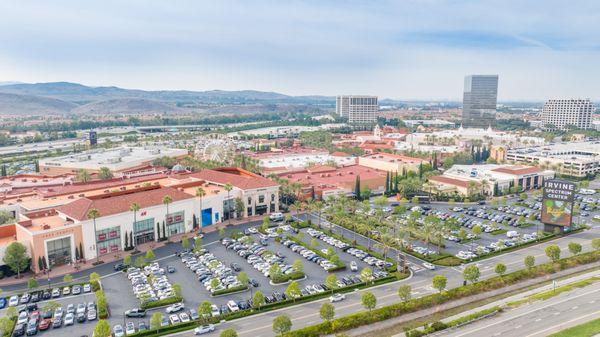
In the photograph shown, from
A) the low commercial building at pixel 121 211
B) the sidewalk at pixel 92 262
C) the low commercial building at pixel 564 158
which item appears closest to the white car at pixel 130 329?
the sidewalk at pixel 92 262

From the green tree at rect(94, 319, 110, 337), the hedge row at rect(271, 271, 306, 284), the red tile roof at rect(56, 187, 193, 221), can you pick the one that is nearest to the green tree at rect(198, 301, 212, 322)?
the green tree at rect(94, 319, 110, 337)

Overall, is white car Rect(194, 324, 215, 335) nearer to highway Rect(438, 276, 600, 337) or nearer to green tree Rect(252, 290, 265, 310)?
green tree Rect(252, 290, 265, 310)

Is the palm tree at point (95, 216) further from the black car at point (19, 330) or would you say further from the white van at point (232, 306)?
the white van at point (232, 306)

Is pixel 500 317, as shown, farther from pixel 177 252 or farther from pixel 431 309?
pixel 177 252

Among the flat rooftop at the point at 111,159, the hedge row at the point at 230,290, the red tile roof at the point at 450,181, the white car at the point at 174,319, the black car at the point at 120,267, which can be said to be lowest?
the black car at the point at 120,267

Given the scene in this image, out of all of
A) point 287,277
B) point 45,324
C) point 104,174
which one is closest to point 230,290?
point 287,277
